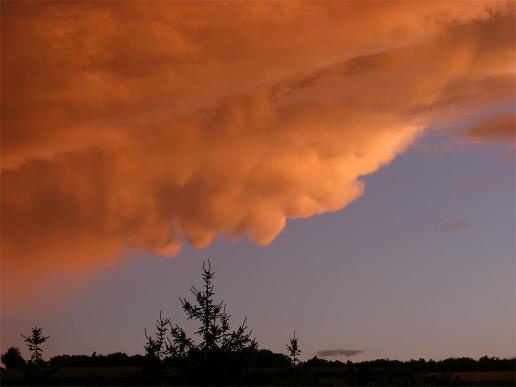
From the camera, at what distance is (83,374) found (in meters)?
65.1

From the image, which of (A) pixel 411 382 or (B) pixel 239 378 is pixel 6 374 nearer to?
(B) pixel 239 378

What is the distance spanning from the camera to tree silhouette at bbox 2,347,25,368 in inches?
2950

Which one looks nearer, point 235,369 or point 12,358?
point 235,369

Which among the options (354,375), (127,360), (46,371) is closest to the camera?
(354,375)

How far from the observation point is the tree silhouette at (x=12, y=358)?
74.9 m

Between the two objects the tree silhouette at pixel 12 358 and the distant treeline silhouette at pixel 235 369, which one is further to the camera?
the tree silhouette at pixel 12 358

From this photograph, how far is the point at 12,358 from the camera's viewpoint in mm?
76812

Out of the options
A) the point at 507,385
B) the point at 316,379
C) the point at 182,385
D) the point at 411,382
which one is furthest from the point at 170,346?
the point at 507,385

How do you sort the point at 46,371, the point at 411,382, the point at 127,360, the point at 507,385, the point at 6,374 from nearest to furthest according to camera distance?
the point at 507,385, the point at 411,382, the point at 46,371, the point at 6,374, the point at 127,360

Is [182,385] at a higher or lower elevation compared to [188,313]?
lower

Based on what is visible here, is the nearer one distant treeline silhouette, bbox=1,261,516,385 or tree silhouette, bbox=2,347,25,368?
distant treeline silhouette, bbox=1,261,516,385

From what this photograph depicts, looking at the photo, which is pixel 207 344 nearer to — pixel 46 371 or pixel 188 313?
pixel 188 313

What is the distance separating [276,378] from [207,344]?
16.0 ft

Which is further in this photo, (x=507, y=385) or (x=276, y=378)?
(x=276, y=378)
